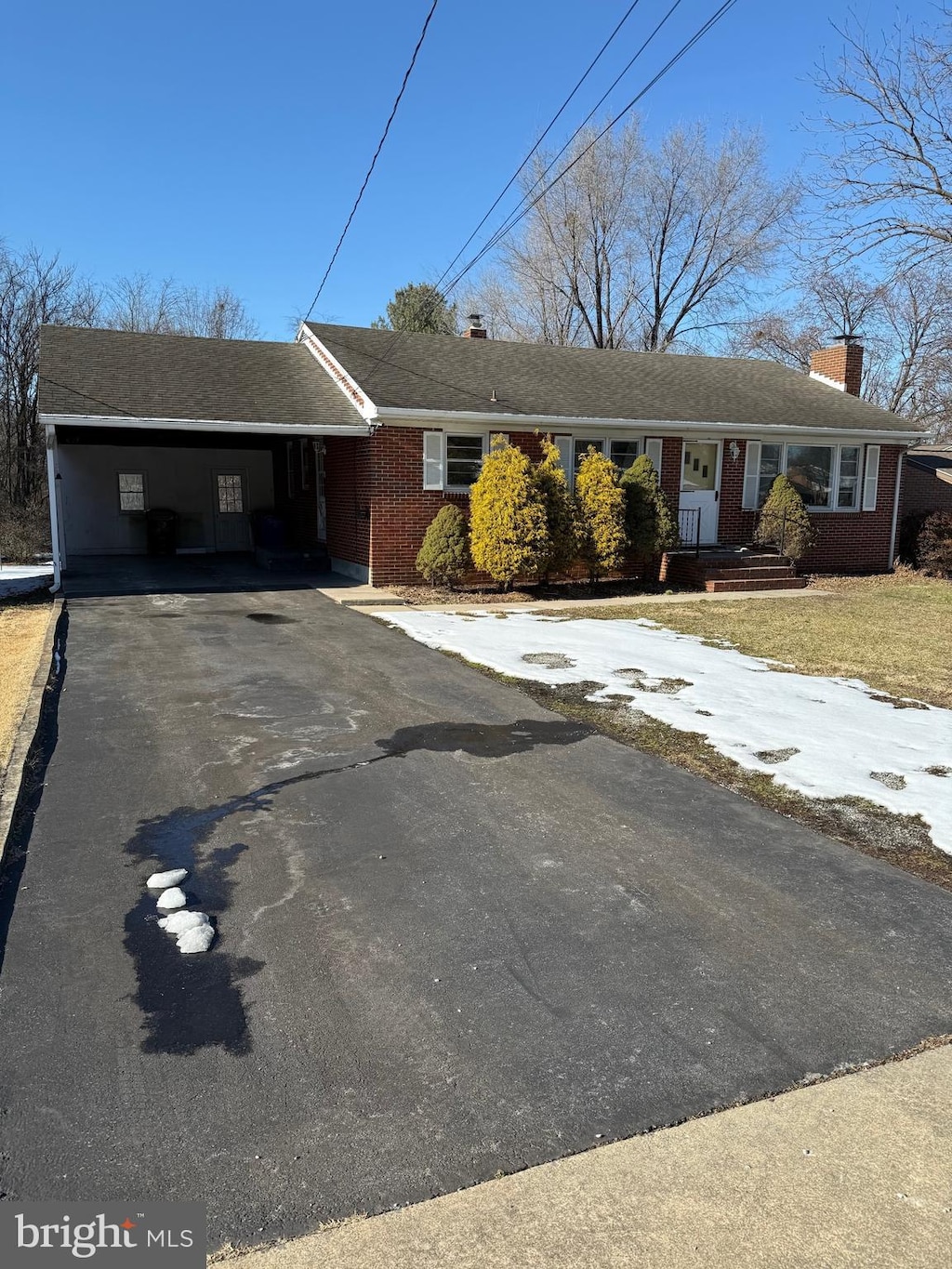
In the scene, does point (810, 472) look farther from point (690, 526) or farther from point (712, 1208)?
point (712, 1208)

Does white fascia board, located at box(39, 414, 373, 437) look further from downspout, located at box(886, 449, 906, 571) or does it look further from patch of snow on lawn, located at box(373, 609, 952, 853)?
downspout, located at box(886, 449, 906, 571)

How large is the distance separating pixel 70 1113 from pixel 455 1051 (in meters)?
1.19

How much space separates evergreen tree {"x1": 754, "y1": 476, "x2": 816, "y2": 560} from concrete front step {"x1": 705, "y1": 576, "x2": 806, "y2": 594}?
0.75m

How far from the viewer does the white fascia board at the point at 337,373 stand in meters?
14.3

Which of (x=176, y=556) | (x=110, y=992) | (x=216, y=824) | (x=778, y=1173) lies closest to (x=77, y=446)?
(x=176, y=556)

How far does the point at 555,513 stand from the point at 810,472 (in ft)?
23.4

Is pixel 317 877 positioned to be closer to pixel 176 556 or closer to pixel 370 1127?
pixel 370 1127

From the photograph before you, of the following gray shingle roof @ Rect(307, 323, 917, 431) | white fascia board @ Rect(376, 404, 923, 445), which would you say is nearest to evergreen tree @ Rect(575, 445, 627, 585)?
white fascia board @ Rect(376, 404, 923, 445)

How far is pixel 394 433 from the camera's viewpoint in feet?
47.2

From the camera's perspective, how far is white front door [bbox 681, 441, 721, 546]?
1712 centimetres

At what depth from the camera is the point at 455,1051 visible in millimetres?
2939

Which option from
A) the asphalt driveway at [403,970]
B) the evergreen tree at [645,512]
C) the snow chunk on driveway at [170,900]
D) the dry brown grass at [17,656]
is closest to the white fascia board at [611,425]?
the evergreen tree at [645,512]

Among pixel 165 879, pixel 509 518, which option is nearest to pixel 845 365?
pixel 509 518

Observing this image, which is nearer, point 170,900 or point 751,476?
point 170,900
